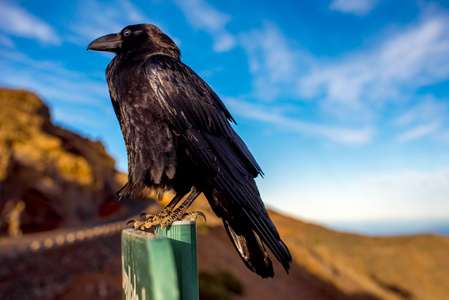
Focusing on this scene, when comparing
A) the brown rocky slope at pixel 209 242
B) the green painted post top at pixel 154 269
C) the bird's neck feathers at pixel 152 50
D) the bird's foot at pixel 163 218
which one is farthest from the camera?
the brown rocky slope at pixel 209 242

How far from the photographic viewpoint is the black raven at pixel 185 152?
2.35 meters

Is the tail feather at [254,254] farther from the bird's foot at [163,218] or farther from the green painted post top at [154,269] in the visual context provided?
the green painted post top at [154,269]

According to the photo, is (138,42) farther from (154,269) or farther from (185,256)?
(154,269)

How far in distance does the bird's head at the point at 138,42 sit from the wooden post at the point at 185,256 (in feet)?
5.78

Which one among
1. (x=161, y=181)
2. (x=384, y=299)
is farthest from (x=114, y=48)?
(x=384, y=299)

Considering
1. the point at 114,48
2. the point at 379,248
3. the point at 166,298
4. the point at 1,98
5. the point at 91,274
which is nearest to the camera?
the point at 166,298

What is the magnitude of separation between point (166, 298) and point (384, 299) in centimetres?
2257

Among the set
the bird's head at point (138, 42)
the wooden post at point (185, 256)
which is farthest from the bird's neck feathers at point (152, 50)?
the wooden post at point (185, 256)

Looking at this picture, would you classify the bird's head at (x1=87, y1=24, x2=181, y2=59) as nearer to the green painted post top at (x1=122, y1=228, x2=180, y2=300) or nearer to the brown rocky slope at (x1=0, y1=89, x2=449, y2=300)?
the green painted post top at (x1=122, y1=228, x2=180, y2=300)

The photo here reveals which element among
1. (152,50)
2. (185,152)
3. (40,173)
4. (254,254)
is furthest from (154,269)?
(40,173)

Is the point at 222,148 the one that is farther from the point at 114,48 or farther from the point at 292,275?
the point at 292,275

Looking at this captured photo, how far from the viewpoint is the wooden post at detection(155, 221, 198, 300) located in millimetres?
1510

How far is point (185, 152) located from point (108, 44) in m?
1.43

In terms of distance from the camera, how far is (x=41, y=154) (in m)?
20.4
